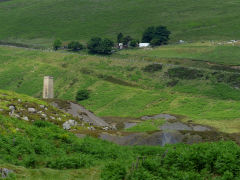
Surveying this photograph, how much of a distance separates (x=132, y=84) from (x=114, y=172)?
93.7 meters

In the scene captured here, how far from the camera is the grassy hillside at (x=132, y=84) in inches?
3789

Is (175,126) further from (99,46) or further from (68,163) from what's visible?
(99,46)

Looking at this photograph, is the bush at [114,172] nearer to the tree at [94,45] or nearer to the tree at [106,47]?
the tree at [106,47]

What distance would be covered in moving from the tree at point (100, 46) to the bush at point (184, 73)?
36.2 metres

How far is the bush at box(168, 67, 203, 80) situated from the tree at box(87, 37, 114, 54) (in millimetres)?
36191

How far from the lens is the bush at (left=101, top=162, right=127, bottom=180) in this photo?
26625mm

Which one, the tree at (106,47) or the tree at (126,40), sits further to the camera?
the tree at (126,40)

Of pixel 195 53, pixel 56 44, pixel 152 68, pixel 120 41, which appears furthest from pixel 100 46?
pixel 152 68

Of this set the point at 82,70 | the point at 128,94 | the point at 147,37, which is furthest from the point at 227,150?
the point at 147,37

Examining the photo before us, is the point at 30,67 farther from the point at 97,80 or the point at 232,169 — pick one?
the point at 232,169

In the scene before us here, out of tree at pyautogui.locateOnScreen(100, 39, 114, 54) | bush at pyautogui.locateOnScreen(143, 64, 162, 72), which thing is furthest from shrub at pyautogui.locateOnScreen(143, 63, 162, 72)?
tree at pyautogui.locateOnScreen(100, 39, 114, 54)

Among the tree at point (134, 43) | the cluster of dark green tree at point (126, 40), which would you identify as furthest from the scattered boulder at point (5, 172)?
the cluster of dark green tree at point (126, 40)

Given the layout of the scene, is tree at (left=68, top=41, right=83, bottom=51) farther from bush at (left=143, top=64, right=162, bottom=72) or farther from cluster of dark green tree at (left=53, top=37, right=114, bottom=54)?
bush at (left=143, top=64, right=162, bottom=72)

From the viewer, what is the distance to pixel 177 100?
336ft
